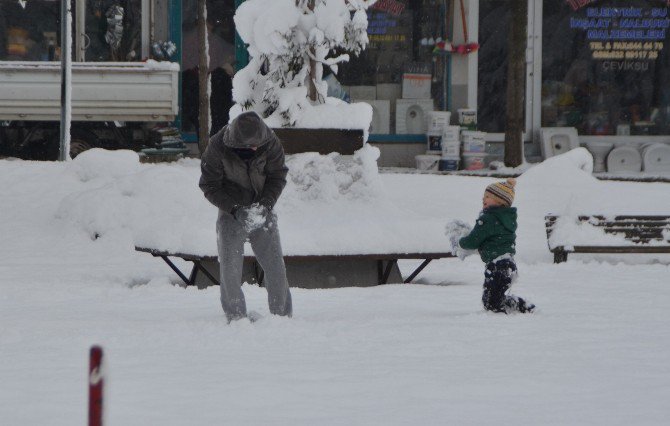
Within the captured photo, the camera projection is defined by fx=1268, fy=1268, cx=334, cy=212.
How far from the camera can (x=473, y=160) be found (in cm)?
2339

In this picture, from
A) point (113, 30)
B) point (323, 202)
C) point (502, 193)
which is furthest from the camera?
point (113, 30)

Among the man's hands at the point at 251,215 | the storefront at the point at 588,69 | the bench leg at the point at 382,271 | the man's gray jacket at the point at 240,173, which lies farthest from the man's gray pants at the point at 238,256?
the storefront at the point at 588,69

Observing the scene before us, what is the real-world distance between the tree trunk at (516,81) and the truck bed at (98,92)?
19.8ft

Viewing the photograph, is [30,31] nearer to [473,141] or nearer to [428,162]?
[428,162]

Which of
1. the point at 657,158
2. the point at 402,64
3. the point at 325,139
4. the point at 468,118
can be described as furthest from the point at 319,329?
the point at 657,158

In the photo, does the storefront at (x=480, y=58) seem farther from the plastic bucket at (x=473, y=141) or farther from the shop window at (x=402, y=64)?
the plastic bucket at (x=473, y=141)

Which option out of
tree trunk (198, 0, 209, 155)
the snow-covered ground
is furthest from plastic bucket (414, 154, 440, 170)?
the snow-covered ground

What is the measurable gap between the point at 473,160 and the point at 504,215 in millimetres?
14543

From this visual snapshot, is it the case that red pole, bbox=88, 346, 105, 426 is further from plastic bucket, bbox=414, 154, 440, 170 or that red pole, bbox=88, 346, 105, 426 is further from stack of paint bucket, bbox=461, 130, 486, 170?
stack of paint bucket, bbox=461, 130, 486, 170

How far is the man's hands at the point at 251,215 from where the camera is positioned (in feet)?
26.7

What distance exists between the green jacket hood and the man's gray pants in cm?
161

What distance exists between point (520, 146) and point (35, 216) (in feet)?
33.1

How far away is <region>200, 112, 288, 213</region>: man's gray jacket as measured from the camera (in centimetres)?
805

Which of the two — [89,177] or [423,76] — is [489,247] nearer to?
[89,177]
